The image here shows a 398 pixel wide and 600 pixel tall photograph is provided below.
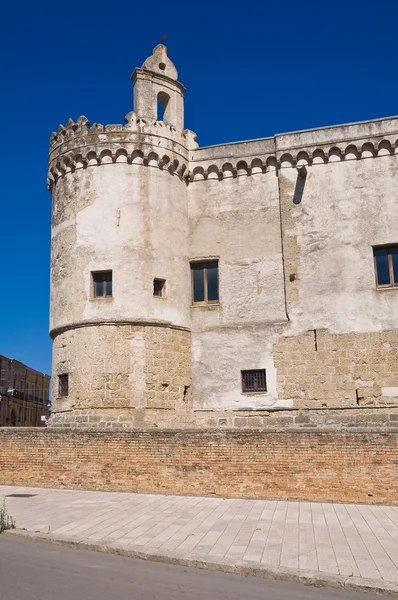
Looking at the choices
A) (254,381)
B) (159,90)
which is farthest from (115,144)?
(254,381)

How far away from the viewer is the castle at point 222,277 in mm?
19156

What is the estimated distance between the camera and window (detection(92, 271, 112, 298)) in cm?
1991

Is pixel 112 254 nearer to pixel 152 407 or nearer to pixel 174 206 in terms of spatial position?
pixel 174 206

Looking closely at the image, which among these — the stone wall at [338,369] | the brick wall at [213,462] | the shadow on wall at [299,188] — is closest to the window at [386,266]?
the stone wall at [338,369]

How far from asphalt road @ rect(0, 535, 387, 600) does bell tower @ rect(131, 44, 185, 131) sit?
1589 cm

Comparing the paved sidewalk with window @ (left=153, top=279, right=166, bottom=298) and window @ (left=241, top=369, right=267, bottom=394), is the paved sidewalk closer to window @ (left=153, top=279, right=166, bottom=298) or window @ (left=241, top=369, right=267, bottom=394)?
window @ (left=241, top=369, right=267, bottom=394)

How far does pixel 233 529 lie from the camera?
10688mm

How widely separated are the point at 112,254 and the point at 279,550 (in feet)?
41.5

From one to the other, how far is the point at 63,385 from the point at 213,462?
7242 mm

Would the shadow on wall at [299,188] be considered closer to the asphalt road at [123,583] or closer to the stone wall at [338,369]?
the stone wall at [338,369]

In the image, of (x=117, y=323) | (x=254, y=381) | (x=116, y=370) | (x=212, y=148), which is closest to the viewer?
(x=116, y=370)

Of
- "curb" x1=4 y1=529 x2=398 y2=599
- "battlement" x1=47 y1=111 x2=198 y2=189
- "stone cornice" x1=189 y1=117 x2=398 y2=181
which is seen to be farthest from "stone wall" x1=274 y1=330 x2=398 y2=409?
"curb" x1=4 y1=529 x2=398 y2=599

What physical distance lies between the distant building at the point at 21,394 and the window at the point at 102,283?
41352 mm

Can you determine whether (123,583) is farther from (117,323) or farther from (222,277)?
(222,277)
